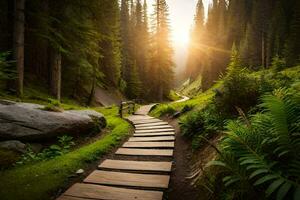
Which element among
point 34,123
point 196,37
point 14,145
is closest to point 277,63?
point 34,123

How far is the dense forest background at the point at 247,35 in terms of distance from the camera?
47.5m

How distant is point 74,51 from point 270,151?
18.5m

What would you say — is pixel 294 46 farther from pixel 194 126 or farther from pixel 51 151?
pixel 51 151

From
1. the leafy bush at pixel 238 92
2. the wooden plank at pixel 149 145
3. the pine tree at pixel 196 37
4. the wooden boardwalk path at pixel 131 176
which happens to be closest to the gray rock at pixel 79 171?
the wooden boardwalk path at pixel 131 176

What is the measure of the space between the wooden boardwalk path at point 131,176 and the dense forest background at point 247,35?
31.8 meters

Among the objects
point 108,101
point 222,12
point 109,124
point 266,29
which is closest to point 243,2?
point 222,12

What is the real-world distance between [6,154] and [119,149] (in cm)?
340

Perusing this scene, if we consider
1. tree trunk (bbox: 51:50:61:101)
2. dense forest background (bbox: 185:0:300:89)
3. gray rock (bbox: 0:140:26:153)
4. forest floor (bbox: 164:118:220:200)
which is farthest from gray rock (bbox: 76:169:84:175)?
dense forest background (bbox: 185:0:300:89)

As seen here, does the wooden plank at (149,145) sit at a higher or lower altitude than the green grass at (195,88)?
lower

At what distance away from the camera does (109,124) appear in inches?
520

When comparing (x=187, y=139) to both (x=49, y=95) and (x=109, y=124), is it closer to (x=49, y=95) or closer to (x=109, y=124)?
(x=109, y=124)

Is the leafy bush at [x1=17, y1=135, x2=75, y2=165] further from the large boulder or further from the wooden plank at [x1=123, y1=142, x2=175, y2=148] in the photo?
the wooden plank at [x1=123, y1=142, x2=175, y2=148]

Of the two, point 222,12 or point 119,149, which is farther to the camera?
point 222,12

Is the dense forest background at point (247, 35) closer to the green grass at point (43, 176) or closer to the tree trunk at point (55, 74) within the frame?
the tree trunk at point (55, 74)
